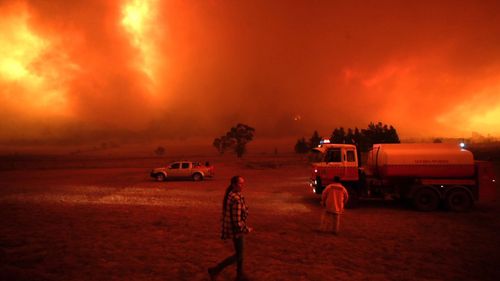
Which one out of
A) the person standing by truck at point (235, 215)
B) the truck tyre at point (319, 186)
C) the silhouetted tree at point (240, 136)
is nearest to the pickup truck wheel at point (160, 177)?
the truck tyre at point (319, 186)

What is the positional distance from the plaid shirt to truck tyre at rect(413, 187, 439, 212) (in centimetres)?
1331

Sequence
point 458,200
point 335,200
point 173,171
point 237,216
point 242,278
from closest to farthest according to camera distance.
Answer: point 237,216 < point 242,278 < point 335,200 < point 458,200 < point 173,171

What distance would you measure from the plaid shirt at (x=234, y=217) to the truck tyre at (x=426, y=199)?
1331 centimetres

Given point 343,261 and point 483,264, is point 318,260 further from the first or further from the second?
→ point 483,264

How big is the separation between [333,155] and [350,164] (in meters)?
1.02

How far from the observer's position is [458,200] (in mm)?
17172

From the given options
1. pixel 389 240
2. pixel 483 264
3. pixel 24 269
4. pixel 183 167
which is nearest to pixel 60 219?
pixel 24 269

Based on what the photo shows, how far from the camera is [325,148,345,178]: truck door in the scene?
18.3 metres

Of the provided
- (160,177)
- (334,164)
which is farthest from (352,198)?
(160,177)

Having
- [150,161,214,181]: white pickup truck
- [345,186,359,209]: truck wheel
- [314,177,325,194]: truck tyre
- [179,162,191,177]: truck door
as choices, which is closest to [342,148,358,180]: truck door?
[345,186,359,209]: truck wheel

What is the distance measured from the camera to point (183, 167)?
114ft

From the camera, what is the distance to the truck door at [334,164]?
60.1ft

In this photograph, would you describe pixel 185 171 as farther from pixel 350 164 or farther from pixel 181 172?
pixel 350 164

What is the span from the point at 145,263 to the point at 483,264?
29.4 feet
